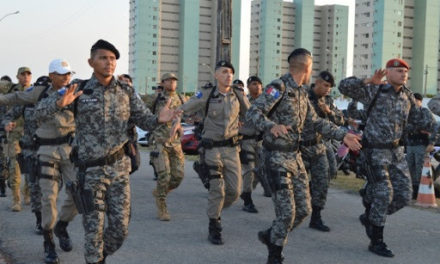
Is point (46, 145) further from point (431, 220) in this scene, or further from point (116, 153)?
point (431, 220)

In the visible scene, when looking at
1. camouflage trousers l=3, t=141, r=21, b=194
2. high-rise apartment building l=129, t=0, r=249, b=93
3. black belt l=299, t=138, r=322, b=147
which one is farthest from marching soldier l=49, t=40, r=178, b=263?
high-rise apartment building l=129, t=0, r=249, b=93

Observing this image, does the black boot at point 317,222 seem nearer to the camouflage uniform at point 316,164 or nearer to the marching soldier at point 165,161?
the camouflage uniform at point 316,164

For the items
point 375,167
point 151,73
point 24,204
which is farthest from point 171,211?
point 151,73

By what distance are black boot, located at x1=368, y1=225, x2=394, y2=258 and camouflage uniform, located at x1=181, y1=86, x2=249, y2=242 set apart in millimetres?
1771

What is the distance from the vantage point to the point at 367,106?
6.54 metres

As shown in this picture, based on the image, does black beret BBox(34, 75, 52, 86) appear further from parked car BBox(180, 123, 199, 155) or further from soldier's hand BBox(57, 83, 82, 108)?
parked car BBox(180, 123, 199, 155)

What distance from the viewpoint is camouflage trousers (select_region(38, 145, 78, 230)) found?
5993 mm

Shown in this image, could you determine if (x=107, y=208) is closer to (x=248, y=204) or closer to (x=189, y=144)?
(x=248, y=204)

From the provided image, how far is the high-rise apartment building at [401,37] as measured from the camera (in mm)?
120938

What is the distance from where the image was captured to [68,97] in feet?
15.4

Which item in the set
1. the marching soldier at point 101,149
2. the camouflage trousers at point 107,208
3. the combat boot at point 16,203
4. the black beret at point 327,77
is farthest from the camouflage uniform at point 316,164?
the combat boot at point 16,203

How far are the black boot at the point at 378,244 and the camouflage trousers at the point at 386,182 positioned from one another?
3.3 inches

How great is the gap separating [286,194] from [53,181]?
8.86ft

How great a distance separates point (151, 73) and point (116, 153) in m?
139
